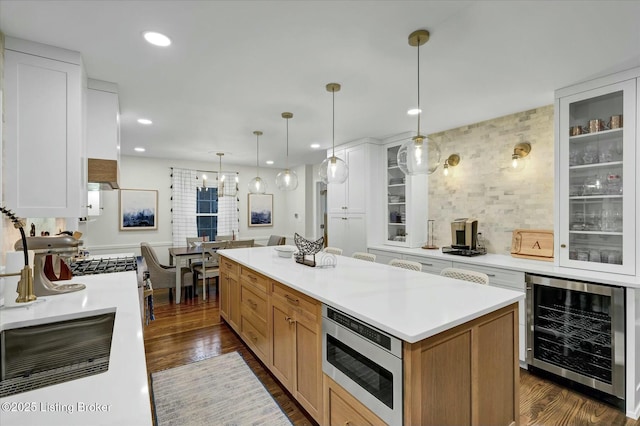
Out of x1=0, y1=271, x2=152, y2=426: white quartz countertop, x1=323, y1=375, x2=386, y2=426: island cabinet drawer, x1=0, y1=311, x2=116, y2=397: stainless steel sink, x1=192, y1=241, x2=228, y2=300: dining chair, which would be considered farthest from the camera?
x1=192, y1=241, x2=228, y2=300: dining chair

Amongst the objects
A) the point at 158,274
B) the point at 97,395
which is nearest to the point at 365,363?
the point at 97,395

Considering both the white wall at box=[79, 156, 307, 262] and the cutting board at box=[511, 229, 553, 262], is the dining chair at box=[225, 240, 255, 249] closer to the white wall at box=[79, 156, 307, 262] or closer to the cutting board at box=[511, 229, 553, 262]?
the white wall at box=[79, 156, 307, 262]

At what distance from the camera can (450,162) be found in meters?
4.06

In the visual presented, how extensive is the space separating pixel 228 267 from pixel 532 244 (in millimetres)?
3375

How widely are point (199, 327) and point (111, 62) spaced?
290cm

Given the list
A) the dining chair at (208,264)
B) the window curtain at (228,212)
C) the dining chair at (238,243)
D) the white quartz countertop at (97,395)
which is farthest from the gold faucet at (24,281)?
the window curtain at (228,212)

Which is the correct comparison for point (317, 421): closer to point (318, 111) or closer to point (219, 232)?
point (318, 111)

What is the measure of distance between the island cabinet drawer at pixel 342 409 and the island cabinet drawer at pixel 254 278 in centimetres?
98

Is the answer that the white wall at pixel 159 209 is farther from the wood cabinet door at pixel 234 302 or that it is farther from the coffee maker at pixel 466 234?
the coffee maker at pixel 466 234

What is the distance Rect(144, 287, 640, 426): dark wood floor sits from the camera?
6.80ft

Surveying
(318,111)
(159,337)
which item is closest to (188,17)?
(318,111)

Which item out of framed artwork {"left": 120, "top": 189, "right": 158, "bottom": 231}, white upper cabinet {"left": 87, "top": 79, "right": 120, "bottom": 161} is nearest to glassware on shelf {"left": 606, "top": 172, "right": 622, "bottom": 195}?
white upper cabinet {"left": 87, "top": 79, "right": 120, "bottom": 161}

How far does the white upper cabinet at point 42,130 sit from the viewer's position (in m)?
1.92

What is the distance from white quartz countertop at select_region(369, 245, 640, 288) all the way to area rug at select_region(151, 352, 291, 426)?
7.62 ft
